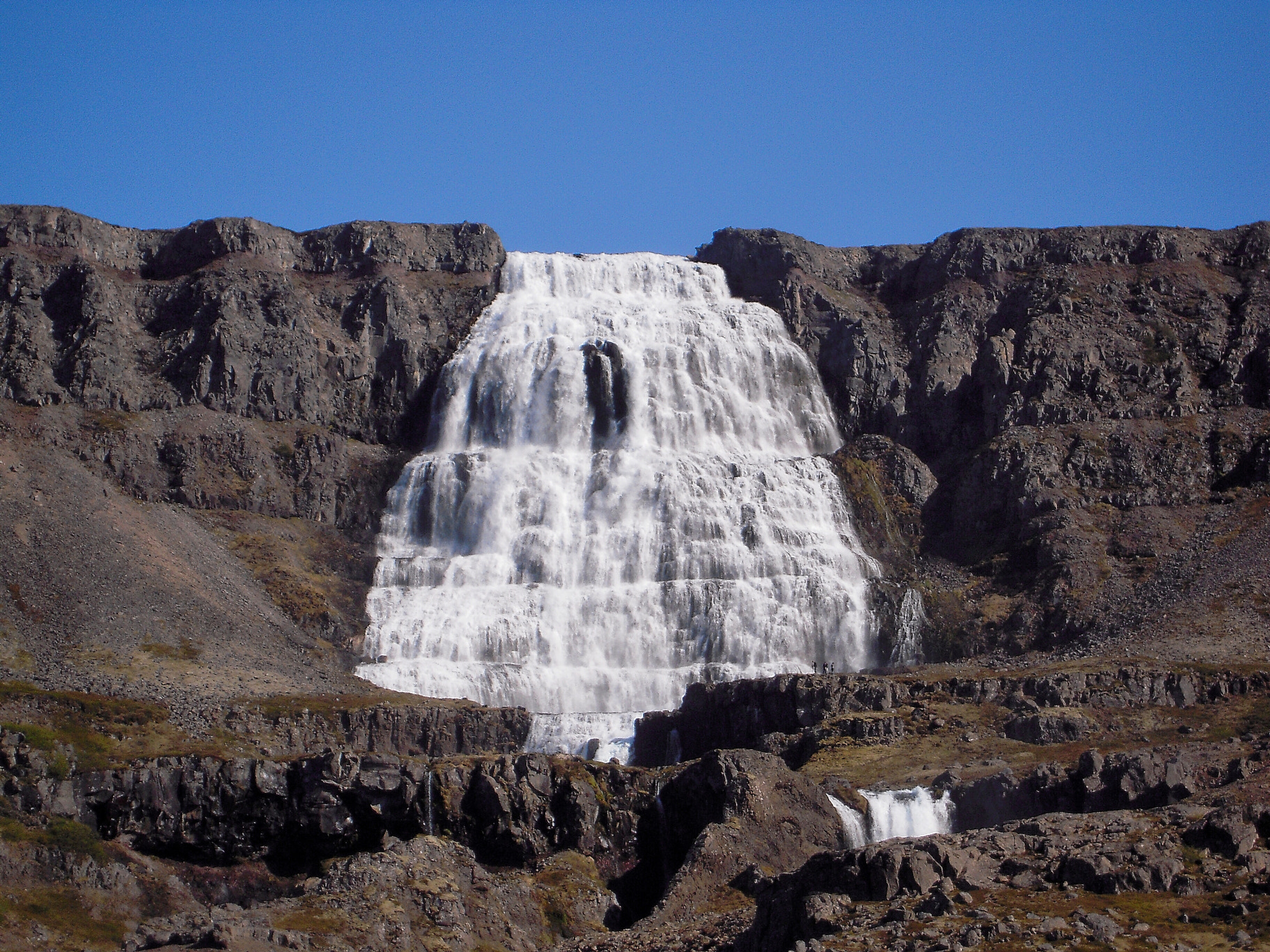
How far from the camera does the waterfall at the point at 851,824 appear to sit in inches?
3691

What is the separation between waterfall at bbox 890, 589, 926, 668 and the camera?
142 metres

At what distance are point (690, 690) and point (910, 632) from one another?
91.6 ft

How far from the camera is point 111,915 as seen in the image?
90.3 m

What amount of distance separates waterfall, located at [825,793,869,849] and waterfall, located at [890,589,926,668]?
45503mm

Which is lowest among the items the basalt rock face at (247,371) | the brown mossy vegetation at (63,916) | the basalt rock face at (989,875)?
the brown mossy vegetation at (63,916)

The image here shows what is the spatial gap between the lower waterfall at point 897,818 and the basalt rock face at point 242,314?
8818 cm

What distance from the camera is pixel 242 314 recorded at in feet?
556

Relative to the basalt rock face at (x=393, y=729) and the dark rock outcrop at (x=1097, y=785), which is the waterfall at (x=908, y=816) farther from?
the basalt rock face at (x=393, y=729)

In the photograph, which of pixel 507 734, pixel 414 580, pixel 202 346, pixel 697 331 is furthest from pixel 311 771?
pixel 697 331

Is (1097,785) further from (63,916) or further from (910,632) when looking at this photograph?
(63,916)

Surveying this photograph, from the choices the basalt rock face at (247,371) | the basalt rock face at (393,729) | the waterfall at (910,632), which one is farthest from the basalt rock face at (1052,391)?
the basalt rock face at (393,729)

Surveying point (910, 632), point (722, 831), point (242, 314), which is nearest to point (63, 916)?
point (722, 831)

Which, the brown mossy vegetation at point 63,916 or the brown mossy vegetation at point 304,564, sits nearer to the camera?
the brown mossy vegetation at point 63,916

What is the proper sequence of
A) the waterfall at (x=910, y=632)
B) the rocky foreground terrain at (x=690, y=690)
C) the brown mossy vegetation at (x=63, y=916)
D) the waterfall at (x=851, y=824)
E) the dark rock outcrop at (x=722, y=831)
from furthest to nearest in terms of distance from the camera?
the waterfall at (x=910, y=632) → the waterfall at (x=851, y=824) → the dark rock outcrop at (x=722, y=831) → the brown mossy vegetation at (x=63, y=916) → the rocky foreground terrain at (x=690, y=690)
